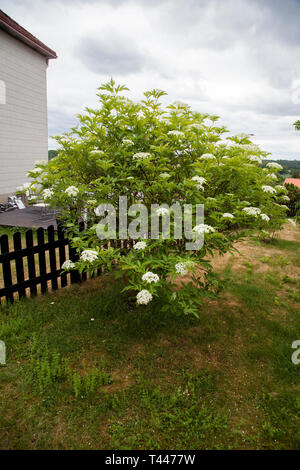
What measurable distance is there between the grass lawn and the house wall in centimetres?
910

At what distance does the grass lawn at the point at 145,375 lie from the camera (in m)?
2.26

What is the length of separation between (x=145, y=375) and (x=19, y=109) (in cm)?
1265

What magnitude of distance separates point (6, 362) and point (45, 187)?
7.64 feet

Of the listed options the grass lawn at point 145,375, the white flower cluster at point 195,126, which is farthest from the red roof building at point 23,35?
the grass lawn at point 145,375

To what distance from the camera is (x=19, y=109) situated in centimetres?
1138

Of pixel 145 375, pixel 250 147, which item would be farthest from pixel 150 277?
pixel 250 147

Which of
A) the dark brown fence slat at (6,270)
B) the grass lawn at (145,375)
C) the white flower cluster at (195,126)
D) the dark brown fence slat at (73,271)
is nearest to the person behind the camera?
the grass lawn at (145,375)

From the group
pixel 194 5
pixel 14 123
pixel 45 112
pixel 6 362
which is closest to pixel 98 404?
pixel 6 362

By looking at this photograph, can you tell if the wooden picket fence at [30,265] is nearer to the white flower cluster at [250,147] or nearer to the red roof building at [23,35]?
the white flower cluster at [250,147]

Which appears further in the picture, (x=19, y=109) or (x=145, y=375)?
(x=19, y=109)

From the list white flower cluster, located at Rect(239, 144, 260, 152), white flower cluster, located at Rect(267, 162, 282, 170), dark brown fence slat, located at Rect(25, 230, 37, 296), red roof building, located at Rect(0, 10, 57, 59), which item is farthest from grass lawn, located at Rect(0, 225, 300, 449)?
red roof building, located at Rect(0, 10, 57, 59)

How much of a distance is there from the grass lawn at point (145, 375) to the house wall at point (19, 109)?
9097 mm

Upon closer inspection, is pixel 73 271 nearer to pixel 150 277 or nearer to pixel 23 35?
pixel 150 277

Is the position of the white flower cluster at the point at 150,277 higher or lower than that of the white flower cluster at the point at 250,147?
lower
